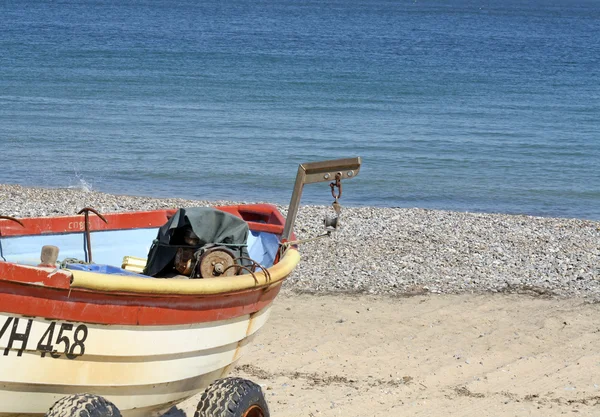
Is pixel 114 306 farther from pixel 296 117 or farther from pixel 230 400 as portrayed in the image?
pixel 296 117

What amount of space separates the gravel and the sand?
0.48 m

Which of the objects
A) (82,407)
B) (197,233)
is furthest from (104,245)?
(82,407)

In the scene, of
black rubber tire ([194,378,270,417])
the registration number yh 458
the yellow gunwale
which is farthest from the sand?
A: the registration number yh 458

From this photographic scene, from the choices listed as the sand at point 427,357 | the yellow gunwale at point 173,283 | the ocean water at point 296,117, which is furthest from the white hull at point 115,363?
the ocean water at point 296,117

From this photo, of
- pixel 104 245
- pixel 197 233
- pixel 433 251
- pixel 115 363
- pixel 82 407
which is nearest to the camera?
pixel 82 407

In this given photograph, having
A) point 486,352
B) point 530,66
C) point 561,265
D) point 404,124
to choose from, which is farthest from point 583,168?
point 530,66

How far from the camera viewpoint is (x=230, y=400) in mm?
5223

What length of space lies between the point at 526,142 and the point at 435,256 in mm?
15403

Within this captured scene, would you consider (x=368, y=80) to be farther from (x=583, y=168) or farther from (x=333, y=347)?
(x=333, y=347)

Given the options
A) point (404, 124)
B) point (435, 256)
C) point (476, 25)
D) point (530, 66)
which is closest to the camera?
point (435, 256)

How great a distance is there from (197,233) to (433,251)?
5.73 m

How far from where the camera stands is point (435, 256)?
11.0 metres

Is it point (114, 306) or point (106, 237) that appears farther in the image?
point (106, 237)

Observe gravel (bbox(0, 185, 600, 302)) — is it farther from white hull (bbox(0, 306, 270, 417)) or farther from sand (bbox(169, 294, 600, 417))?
white hull (bbox(0, 306, 270, 417))
